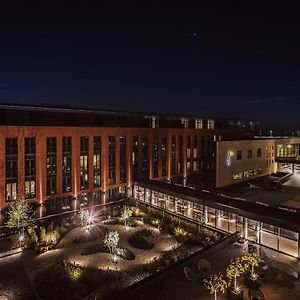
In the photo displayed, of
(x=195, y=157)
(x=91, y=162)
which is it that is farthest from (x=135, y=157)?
(x=195, y=157)

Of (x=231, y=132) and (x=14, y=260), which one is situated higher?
(x=231, y=132)

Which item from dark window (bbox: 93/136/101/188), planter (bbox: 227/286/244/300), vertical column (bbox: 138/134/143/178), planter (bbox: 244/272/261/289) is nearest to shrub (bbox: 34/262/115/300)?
planter (bbox: 227/286/244/300)

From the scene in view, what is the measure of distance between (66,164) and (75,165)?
1320 mm

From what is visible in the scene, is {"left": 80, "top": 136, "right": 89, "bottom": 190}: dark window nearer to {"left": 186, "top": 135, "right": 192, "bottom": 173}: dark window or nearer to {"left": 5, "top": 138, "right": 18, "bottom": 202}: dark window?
{"left": 5, "top": 138, "right": 18, "bottom": 202}: dark window

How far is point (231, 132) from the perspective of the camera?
6581cm

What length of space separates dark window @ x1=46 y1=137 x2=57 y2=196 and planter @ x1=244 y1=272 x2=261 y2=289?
27723 millimetres

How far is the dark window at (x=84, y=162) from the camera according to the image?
4084 cm

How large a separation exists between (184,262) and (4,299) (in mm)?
14378

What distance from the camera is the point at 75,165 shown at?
40.0 m

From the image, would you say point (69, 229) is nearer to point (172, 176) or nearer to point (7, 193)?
point (7, 193)

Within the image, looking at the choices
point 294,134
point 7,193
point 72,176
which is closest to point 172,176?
point 72,176

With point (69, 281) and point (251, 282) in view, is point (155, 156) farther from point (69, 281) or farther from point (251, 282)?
point (251, 282)

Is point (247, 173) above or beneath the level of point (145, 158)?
beneath

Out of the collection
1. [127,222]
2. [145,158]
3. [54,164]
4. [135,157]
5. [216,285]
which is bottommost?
[127,222]
